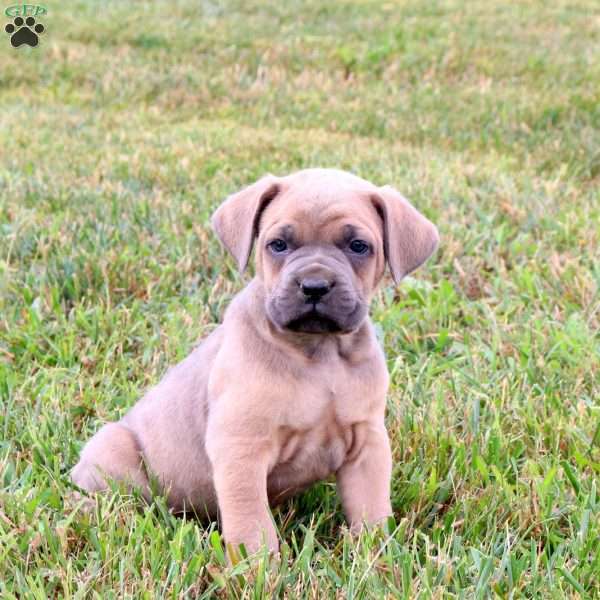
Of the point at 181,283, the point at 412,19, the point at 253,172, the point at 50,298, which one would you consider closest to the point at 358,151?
the point at 253,172

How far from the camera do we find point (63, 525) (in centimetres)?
306

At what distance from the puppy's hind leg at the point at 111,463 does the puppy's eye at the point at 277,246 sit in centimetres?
97

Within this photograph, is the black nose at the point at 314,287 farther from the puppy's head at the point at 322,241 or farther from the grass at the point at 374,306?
the grass at the point at 374,306

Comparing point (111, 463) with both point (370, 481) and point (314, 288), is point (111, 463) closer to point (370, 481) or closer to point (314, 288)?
point (370, 481)

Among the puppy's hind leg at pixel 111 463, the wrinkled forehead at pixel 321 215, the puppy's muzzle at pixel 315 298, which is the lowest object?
the puppy's hind leg at pixel 111 463

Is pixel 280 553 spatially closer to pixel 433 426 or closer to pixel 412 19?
pixel 433 426

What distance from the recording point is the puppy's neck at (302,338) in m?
3.11

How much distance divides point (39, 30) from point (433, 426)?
31.8ft

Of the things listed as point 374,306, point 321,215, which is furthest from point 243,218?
point 374,306

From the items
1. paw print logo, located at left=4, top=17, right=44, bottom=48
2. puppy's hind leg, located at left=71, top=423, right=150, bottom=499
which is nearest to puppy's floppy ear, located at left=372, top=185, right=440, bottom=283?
puppy's hind leg, located at left=71, top=423, right=150, bottom=499

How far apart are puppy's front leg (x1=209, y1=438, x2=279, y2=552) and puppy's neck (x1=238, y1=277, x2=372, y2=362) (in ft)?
1.21

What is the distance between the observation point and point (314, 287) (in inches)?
116

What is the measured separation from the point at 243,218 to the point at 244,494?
99 cm

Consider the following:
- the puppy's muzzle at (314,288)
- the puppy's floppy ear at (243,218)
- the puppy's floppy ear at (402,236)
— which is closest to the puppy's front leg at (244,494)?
the puppy's muzzle at (314,288)
